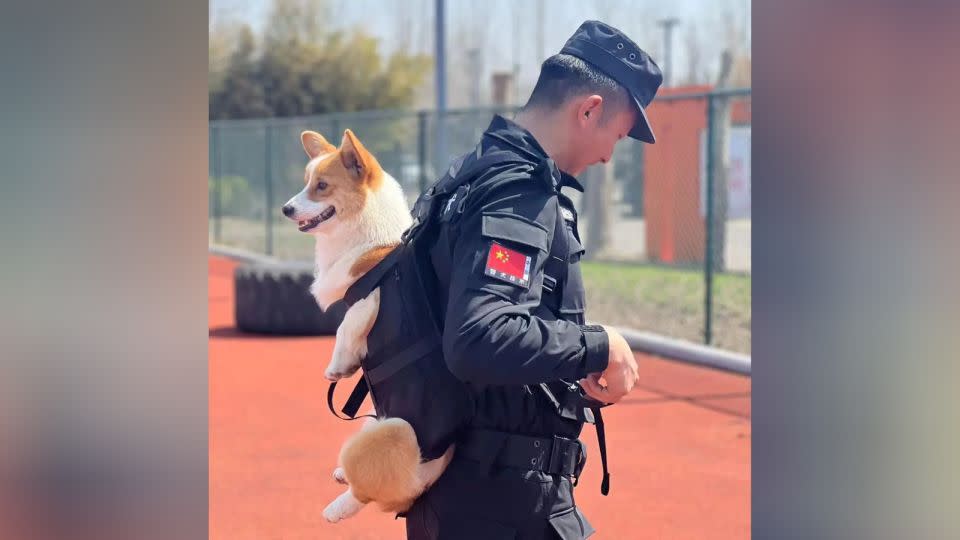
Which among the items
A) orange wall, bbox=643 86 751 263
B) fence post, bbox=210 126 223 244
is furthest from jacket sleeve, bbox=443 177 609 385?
fence post, bbox=210 126 223 244

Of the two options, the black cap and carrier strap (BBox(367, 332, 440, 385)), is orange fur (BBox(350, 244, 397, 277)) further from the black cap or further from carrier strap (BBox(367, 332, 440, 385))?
the black cap

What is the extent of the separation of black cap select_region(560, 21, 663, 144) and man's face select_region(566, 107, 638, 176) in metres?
0.03

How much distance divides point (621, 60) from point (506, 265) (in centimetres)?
60

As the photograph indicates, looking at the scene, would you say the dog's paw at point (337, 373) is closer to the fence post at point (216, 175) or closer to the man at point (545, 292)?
the man at point (545, 292)

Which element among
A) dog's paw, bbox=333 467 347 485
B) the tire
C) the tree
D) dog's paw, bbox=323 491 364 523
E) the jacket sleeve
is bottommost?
the tire

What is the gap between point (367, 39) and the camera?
130 feet

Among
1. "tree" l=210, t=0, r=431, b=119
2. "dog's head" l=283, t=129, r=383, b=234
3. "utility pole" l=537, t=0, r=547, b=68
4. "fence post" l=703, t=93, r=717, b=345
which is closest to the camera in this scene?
"dog's head" l=283, t=129, r=383, b=234

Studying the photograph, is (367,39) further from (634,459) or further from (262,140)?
(634,459)

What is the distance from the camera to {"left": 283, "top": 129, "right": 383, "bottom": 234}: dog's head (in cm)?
279

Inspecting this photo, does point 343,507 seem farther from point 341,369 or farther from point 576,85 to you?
point 576,85

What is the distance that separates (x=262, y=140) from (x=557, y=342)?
24.2m

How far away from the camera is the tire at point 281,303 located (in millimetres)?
11281

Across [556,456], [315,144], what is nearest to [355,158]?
[315,144]
